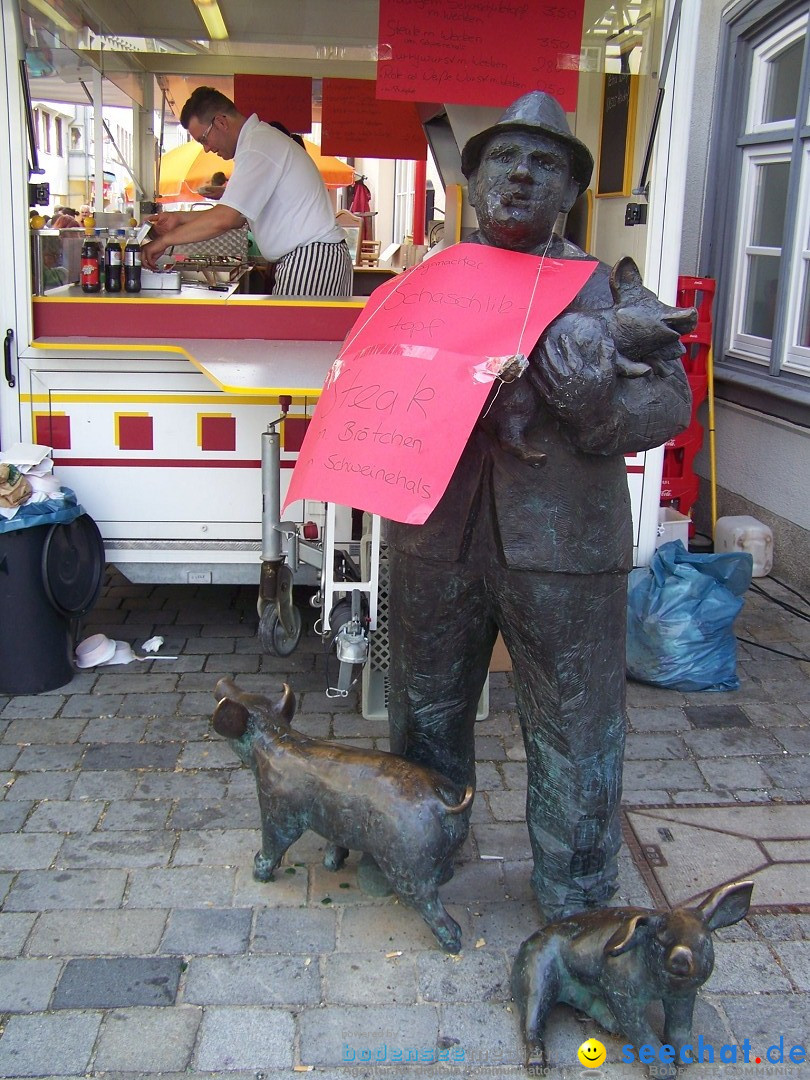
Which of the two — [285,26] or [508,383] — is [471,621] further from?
[285,26]

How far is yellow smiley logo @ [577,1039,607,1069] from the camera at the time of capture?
2.53 metres

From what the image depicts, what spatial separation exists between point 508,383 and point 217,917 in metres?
1.74

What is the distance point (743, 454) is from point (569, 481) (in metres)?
4.64

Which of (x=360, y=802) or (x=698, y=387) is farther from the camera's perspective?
(x=698, y=387)

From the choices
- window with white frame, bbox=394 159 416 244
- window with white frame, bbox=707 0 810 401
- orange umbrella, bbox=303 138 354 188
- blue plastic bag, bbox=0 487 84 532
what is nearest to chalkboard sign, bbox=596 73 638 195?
window with white frame, bbox=707 0 810 401

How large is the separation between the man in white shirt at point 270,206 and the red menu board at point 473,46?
812 millimetres

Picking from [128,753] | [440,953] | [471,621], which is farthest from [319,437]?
[128,753]

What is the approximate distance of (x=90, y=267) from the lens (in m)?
4.98

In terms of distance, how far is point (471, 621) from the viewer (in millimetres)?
2799

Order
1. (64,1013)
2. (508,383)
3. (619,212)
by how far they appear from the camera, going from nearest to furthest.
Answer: (508,383)
(64,1013)
(619,212)

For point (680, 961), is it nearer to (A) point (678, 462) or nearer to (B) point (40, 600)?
(B) point (40, 600)

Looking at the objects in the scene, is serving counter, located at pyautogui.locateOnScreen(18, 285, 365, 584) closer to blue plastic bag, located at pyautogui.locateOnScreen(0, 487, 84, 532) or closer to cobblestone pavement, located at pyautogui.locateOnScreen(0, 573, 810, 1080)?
blue plastic bag, located at pyautogui.locateOnScreen(0, 487, 84, 532)

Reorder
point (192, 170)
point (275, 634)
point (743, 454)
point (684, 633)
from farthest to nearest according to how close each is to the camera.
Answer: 1. point (192, 170)
2. point (743, 454)
3. point (684, 633)
4. point (275, 634)

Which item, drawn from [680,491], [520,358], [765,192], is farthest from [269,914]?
[765,192]
